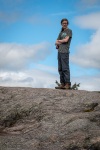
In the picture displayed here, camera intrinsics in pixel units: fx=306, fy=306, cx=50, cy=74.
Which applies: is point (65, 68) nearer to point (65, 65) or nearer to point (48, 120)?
point (65, 65)

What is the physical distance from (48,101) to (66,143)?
12.2 ft

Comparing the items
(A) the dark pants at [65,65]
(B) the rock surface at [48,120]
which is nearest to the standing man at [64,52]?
(A) the dark pants at [65,65]

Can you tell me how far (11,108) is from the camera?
12398 millimetres

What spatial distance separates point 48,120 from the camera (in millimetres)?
10969

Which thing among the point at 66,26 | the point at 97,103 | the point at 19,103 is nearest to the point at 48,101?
the point at 19,103

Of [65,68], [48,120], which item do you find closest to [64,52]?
[65,68]

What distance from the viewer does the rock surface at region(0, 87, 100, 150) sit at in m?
9.00

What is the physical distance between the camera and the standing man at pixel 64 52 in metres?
14.9

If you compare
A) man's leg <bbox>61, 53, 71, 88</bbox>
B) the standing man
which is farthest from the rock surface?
the standing man

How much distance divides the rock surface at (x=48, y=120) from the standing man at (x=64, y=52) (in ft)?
4.69

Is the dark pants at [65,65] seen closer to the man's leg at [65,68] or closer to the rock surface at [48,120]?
the man's leg at [65,68]

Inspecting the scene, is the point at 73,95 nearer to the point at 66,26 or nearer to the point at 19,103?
the point at 19,103

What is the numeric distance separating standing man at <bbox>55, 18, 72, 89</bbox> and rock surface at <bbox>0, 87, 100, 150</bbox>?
1.43 m

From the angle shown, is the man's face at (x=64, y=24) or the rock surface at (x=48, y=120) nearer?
the rock surface at (x=48, y=120)
